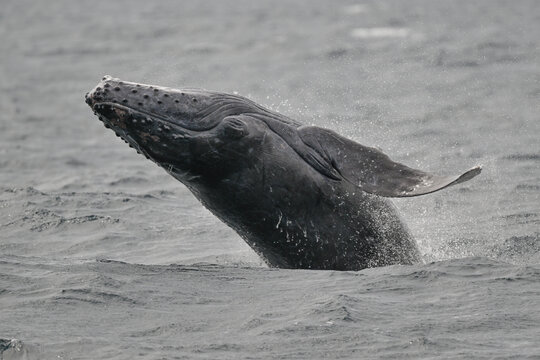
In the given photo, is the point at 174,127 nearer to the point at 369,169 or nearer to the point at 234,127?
the point at 234,127

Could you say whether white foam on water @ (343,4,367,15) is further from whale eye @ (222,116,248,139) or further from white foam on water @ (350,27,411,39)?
whale eye @ (222,116,248,139)

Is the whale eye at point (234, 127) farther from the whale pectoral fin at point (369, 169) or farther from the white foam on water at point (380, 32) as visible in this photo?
the white foam on water at point (380, 32)

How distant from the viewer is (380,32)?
4769cm

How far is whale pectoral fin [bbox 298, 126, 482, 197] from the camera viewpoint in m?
12.5

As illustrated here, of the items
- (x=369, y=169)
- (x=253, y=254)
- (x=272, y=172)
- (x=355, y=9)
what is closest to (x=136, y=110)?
(x=272, y=172)

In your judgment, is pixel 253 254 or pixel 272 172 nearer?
pixel 272 172

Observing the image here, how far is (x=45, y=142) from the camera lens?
29219 millimetres

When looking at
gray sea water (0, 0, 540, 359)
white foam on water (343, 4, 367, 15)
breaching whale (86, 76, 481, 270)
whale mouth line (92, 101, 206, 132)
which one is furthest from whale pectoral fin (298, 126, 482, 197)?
white foam on water (343, 4, 367, 15)

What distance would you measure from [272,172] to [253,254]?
247 cm

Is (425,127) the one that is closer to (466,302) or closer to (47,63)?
(466,302)

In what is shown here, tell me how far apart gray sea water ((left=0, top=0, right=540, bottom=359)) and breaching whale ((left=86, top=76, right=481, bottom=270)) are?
0.57m

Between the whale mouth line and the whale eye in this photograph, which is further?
the whale eye

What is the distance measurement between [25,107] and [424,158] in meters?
18.8

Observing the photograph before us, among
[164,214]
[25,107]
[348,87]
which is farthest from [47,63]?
[164,214]
